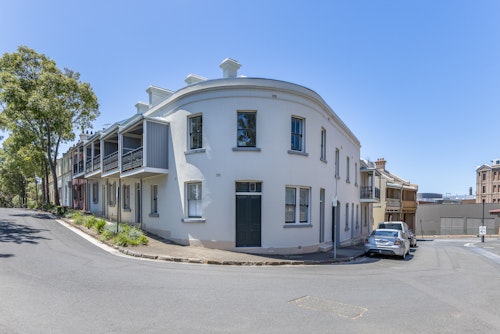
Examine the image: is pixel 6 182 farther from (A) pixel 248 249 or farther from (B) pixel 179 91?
(A) pixel 248 249

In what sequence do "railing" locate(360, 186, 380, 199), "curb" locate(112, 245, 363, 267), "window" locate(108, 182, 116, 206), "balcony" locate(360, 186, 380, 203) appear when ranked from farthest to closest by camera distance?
"railing" locate(360, 186, 380, 199) → "balcony" locate(360, 186, 380, 203) → "window" locate(108, 182, 116, 206) → "curb" locate(112, 245, 363, 267)

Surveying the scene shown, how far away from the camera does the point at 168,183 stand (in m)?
15.2

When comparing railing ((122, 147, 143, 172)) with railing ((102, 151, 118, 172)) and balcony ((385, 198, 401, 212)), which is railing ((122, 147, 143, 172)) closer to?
railing ((102, 151, 118, 172))

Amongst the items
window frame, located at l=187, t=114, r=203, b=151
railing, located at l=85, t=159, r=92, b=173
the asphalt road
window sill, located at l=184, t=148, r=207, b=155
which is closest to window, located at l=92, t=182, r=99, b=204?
railing, located at l=85, t=159, r=92, b=173

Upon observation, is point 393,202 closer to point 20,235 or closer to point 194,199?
point 194,199

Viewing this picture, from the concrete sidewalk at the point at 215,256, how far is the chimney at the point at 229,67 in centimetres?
838

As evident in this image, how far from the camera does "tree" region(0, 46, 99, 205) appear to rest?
912 inches

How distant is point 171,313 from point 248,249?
7.26m

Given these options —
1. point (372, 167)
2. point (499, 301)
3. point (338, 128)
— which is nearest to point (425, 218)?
point (372, 167)

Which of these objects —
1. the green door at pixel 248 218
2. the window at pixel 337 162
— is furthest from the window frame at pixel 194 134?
the window at pixel 337 162

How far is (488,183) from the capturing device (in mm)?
72375

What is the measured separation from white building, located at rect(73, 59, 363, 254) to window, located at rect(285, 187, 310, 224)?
0.05 meters

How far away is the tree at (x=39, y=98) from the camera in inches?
912

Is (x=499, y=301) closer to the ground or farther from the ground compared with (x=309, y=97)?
closer to the ground
